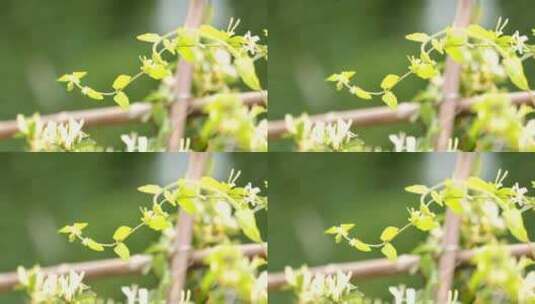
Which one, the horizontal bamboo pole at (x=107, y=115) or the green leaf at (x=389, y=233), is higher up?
the horizontal bamboo pole at (x=107, y=115)

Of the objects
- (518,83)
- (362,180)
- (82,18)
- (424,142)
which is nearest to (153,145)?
(82,18)

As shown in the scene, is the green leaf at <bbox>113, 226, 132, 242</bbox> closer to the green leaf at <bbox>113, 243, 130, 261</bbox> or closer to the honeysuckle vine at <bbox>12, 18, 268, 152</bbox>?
the green leaf at <bbox>113, 243, 130, 261</bbox>

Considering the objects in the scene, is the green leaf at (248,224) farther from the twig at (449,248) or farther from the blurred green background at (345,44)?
the twig at (449,248)

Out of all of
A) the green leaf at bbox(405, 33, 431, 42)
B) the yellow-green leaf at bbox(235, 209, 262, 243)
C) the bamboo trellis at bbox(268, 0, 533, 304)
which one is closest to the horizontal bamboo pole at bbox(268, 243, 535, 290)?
the bamboo trellis at bbox(268, 0, 533, 304)

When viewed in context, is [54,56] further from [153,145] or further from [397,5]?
[397,5]

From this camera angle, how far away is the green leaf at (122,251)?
2490 mm

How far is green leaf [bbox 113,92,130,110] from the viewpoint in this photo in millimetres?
2486

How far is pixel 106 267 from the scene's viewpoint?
248cm

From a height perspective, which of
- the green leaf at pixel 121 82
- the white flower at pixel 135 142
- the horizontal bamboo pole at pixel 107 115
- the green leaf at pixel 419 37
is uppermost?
the green leaf at pixel 419 37

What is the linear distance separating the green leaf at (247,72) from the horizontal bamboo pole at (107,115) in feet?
0.09

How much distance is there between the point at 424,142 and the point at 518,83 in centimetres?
32

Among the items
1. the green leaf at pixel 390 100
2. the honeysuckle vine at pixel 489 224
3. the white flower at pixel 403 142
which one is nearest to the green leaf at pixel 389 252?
the honeysuckle vine at pixel 489 224

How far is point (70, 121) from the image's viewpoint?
8.11 ft

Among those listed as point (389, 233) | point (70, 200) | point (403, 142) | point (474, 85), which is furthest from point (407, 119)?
point (70, 200)
